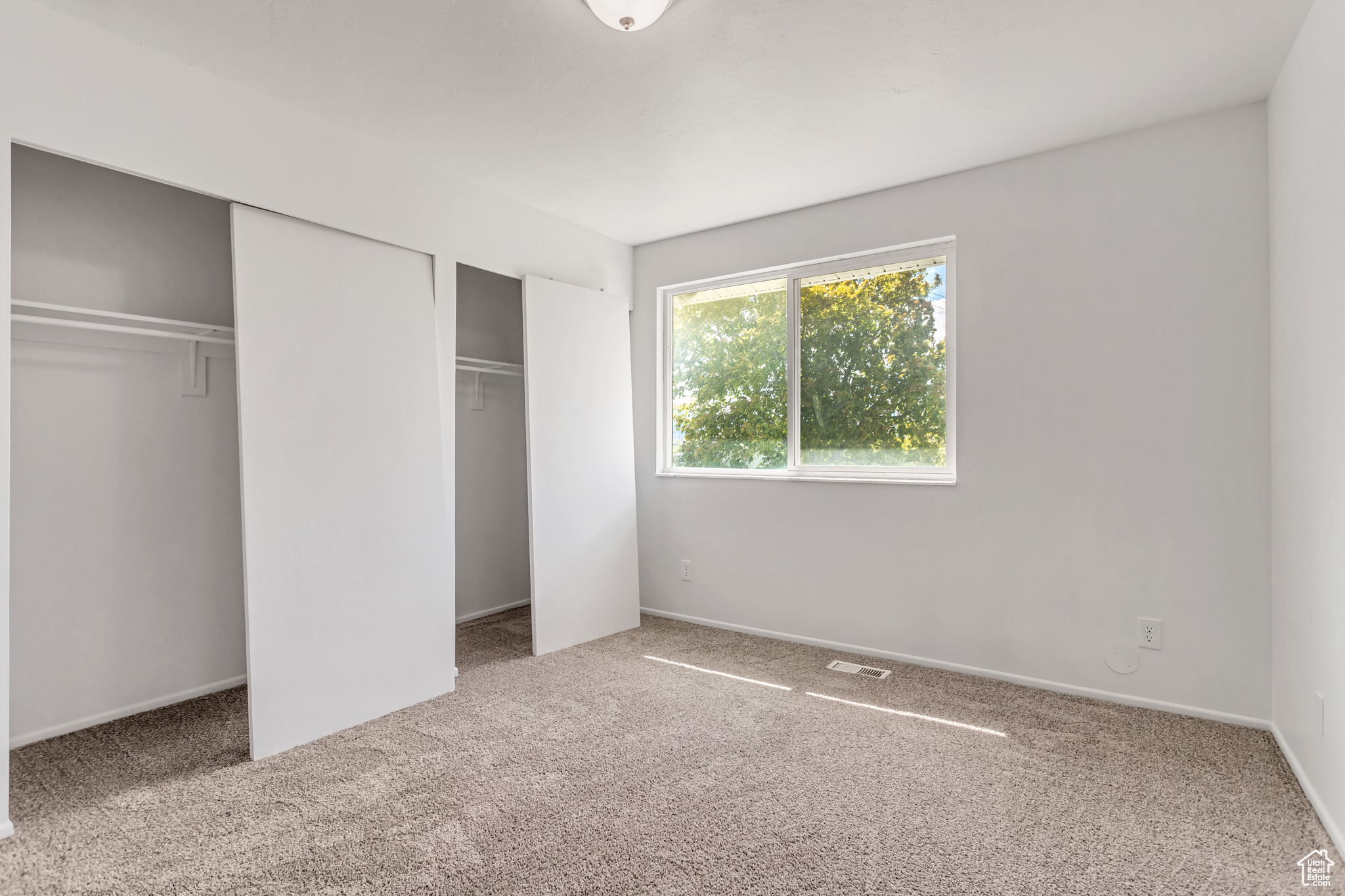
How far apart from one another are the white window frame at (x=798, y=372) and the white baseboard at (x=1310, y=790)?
1483 millimetres

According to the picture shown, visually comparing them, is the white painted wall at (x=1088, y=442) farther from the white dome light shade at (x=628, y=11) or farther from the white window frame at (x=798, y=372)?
the white dome light shade at (x=628, y=11)

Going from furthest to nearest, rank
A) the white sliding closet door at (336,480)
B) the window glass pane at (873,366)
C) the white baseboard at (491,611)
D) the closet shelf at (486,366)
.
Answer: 1. the white baseboard at (491,611)
2. the closet shelf at (486,366)
3. the window glass pane at (873,366)
4. the white sliding closet door at (336,480)

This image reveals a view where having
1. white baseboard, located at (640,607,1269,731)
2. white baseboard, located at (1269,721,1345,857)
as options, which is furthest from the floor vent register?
white baseboard, located at (1269,721,1345,857)

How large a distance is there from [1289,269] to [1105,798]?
189 cm

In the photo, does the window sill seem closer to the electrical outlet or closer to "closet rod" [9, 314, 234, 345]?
the electrical outlet

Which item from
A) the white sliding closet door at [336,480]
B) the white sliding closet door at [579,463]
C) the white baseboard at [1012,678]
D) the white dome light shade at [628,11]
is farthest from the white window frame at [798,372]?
the white dome light shade at [628,11]

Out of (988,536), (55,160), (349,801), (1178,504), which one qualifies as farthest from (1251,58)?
(55,160)

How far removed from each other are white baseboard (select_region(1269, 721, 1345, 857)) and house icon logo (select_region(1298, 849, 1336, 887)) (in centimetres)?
5

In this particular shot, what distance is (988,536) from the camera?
3.18 meters

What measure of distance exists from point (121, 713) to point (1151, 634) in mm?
4293

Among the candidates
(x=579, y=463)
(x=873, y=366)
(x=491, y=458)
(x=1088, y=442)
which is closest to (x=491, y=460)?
(x=491, y=458)

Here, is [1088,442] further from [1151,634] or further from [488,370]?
[488,370]

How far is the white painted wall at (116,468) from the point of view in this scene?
254 cm

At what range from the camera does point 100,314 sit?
2.50 m
